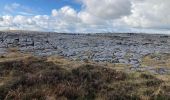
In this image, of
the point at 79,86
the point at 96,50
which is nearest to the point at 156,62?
the point at 96,50

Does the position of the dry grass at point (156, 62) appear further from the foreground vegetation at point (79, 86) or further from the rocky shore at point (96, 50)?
the foreground vegetation at point (79, 86)

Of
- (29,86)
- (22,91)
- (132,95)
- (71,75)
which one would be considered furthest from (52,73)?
(132,95)

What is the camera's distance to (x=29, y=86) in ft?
57.6

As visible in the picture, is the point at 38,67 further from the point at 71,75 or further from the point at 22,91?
the point at 22,91

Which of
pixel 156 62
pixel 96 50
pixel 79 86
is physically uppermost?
pixel 79 86

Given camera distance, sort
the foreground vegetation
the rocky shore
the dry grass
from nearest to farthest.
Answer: the foreground vegetation < the dry grass < the rocky shore

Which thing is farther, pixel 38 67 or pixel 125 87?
pixel 38 67

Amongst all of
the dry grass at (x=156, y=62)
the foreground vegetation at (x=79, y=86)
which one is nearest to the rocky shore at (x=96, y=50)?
the dry grass at (x=156, y=62)

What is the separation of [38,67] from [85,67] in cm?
394

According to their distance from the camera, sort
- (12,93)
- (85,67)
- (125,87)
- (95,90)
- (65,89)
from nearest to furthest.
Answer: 1. (12,93)
2. (65,89)
3. (95,90)
4. (125,87)
5. (85,67)

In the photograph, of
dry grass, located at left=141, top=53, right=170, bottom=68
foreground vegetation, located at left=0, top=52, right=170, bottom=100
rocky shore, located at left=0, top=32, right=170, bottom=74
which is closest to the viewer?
foreground vegetation, located at left=0, top=52, right=170, bottom=100

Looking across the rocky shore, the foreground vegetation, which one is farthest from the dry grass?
the foreground vegetation

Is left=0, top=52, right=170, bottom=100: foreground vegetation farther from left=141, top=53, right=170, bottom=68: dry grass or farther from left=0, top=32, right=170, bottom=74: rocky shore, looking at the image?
left=141, top=53, right=170, bottom=68: dry grass

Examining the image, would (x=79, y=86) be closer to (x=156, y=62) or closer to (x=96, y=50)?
(x=156, y=62)
